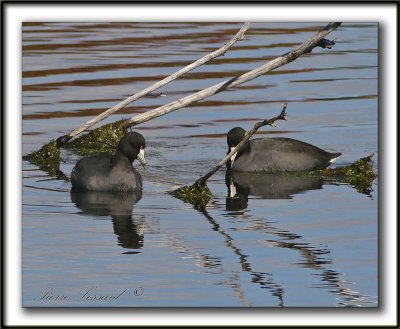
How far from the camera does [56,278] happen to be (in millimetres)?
14086

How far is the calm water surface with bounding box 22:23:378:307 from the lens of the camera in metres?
13.9

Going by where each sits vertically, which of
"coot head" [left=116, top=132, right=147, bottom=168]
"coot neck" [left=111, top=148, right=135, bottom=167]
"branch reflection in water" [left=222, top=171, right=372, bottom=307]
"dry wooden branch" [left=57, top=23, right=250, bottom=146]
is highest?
"dry wooden branch" [left=57, top=23, right=250, bottom=146]

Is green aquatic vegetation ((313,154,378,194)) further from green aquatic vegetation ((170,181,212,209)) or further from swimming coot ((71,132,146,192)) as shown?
swimming coot ((71,132,146,192))

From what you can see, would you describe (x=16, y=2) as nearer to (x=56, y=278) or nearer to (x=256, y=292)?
(x=56, y=278)

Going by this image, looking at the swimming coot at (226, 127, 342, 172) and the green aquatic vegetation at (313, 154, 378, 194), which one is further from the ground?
the swimming coot at (226, 127, 342, 172)

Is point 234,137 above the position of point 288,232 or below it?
above

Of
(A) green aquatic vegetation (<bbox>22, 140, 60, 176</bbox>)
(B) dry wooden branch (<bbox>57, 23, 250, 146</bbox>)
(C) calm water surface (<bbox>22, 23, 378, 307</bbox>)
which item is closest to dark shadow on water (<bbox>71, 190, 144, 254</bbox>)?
(C) calm water surface (<bbox>22, 23, 378, 307</bbox>)

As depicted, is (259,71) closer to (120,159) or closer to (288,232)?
(120,159)

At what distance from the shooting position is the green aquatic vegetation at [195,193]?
59.6ft

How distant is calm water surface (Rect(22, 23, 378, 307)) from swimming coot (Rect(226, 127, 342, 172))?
372 millimetres

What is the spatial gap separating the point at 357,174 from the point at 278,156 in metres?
1.36

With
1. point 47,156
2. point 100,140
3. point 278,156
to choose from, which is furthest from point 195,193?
point 100,140

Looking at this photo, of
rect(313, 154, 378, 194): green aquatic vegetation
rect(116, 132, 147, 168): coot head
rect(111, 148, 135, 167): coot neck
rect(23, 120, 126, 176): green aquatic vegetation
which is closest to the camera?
rect(111, 148, 135, 167): coot neck

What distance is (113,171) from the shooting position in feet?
61.0
